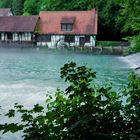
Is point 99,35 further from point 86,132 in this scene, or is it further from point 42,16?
point 86,132

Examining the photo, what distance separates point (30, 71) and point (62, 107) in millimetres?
22187

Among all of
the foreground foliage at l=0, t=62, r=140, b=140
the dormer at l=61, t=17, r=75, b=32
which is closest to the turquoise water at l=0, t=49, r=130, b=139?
the foreground foliage at l=0, t=62, r=140, b=140

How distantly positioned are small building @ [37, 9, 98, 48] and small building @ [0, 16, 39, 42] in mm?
1083

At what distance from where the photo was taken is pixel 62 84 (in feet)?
64.7

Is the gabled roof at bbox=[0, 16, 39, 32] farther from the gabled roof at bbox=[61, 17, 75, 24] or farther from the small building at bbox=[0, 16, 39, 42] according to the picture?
the gabled roof at bbox=[61, 17, 75, 24]

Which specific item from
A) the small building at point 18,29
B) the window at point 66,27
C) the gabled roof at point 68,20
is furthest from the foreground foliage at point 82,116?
the gabled roof at point 68,20

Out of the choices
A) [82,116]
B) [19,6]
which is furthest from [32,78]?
[19,6]

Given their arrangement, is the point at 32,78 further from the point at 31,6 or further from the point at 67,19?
the point at 31,6

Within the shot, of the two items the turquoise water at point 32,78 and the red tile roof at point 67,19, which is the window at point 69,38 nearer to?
the red tile roof at point 67,19

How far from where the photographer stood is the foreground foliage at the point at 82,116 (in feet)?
10.5

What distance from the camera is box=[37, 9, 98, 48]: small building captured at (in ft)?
161

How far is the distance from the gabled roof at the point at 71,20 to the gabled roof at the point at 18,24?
1202mm

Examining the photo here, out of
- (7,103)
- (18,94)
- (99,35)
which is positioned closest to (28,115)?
(7,103)

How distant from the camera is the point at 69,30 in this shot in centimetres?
5006
